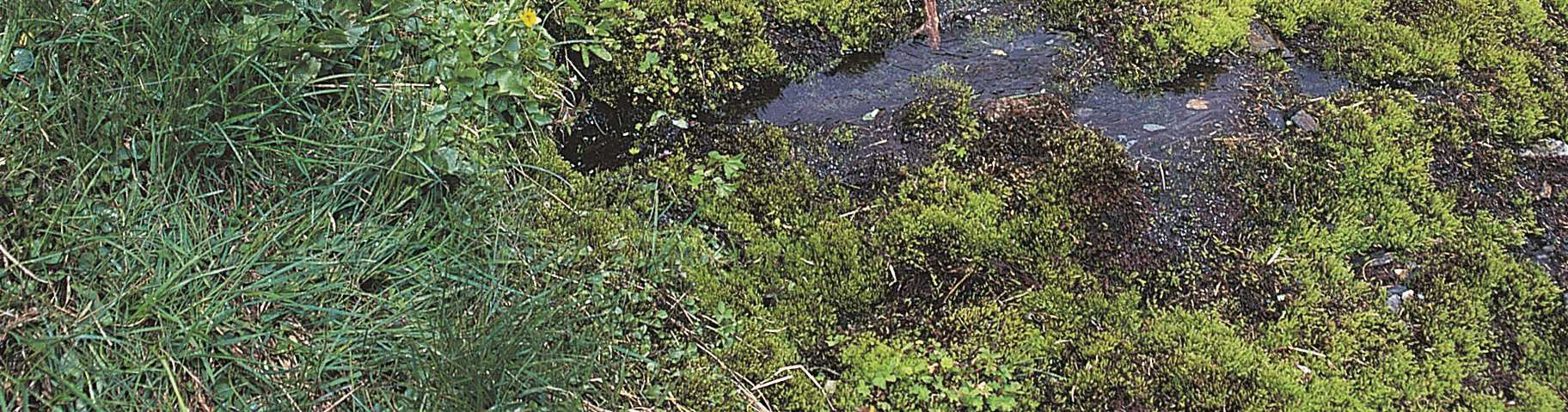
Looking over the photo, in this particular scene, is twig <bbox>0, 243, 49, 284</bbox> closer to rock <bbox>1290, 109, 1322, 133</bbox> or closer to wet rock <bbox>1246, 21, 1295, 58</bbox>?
Result: rock <bbox>1290, 109, 1322, 133</bbox>

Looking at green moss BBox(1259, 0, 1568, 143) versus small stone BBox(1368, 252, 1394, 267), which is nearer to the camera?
small stone BBox(1368, 252, 1394, 267)

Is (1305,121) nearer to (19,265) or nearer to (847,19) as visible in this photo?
(847,19)

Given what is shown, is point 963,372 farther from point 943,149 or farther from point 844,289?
point 943,149

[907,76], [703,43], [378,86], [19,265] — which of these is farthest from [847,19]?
[19,265]

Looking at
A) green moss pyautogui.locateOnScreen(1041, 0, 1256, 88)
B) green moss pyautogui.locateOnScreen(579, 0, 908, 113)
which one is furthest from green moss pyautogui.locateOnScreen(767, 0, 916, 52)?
A: green moss pyautogui.locateOnScreen(1041, 0, 1256, 88)

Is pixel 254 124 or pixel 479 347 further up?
pixel 254 124

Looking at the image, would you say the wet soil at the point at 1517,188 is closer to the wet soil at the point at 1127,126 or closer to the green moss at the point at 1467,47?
the green moss at the point at 1467,47

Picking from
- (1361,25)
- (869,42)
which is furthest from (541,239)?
(1361,25)

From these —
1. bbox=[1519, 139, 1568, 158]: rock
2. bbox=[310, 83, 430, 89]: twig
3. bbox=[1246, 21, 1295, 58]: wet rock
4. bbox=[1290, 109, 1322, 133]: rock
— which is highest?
bbox=[310, 83, 430, 89]: twig

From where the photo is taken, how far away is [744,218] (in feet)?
11.1

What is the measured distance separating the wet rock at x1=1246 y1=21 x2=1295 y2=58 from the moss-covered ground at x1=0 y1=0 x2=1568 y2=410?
0.8 inches

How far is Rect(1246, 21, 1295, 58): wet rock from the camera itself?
163 inches

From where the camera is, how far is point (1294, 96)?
154 inches

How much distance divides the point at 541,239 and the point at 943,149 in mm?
1392
